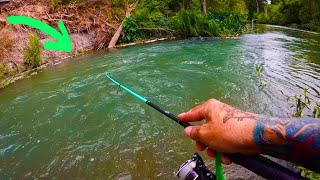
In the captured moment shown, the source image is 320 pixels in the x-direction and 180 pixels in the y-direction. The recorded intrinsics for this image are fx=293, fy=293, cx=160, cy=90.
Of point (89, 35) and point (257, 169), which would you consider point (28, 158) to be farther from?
point (89, 35)

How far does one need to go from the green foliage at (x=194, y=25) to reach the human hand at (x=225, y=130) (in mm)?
14445

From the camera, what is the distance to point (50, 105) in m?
6.14

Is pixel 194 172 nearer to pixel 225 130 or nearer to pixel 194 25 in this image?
pixel 225 130

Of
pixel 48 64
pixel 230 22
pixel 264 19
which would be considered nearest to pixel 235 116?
pixel 48 64

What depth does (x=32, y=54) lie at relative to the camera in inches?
399

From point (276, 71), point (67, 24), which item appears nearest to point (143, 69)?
point (276, 71)

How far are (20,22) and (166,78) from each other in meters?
7.76

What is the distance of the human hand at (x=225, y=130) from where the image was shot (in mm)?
1243

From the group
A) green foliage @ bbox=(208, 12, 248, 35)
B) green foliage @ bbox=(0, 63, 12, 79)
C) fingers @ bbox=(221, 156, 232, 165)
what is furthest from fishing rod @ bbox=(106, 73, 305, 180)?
green foliage @ bbox=(208, 12, 248, 35)

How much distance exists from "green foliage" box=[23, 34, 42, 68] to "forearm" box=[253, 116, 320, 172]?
10.1 m

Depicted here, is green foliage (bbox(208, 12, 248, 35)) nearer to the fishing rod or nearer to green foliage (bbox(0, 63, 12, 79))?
green foliage (bbox(0, 63, 12, 79))
